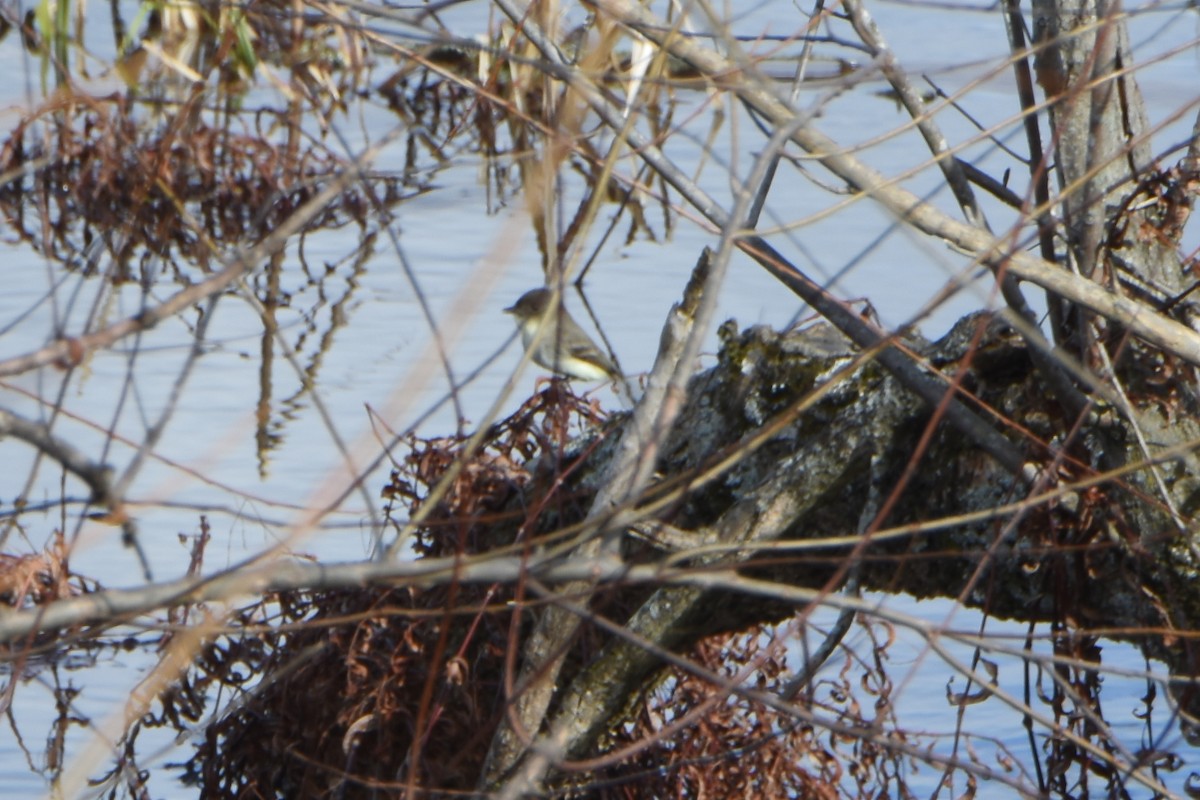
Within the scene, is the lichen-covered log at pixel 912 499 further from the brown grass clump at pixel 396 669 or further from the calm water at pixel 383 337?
the calm water at pixel 383 337

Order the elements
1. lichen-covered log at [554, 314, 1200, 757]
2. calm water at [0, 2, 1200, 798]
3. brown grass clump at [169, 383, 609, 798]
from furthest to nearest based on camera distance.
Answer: calm water at [0, 2, 1200, 798], brown grass clump at [169, 383, 609, 798], lichen-covered log at [554, 314, 1200, 757]

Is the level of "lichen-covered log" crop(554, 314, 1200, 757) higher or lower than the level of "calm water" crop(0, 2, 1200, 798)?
lower

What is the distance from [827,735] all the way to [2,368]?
2.34m

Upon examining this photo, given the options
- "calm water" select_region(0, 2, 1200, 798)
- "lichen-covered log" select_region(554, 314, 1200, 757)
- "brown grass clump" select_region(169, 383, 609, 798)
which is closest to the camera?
"lichen-covered log" select_region(554, 314, 1200, 757)

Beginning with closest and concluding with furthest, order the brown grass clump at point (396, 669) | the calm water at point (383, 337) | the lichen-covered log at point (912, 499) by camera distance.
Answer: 1. the lichen-covered log at point (912, 499)
2. the brown grass clump at point (396, 669)
3. the calm water at point (383, 337)

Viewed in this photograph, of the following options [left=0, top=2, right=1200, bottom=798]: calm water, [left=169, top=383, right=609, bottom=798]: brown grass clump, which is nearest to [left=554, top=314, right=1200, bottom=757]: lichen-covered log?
[left=169, top=383, right=609, bottom=798]: brown grass clump

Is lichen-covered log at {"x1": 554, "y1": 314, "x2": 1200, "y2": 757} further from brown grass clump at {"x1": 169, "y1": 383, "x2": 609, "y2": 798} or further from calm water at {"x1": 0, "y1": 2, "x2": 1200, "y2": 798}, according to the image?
calm water at {"x1": 0, "y1": 2, "x2": 1200, "y2": 798}

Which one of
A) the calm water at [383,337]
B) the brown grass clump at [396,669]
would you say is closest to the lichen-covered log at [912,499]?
the brown grass clump at [396,669]

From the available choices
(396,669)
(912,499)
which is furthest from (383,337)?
(912,499)

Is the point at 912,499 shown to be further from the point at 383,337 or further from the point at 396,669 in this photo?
the point at 383,337

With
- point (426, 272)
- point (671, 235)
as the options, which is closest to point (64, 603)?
point (426, 272)

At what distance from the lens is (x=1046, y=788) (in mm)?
2750

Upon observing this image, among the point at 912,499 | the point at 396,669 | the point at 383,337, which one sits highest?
the point at 383,337

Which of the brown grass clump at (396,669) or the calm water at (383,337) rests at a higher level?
the calm water at (383,337)
